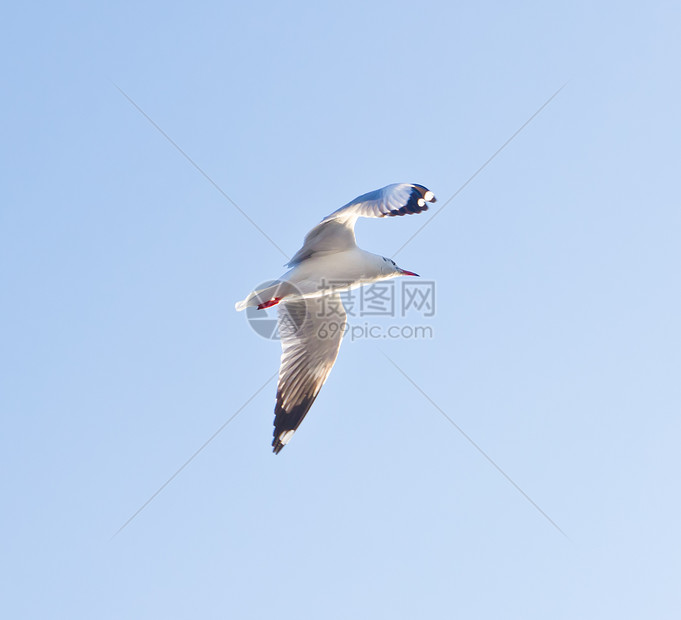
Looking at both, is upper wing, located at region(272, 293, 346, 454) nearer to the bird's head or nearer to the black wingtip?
the bird's head

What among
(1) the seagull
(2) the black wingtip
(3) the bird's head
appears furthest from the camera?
(3) the bird's head

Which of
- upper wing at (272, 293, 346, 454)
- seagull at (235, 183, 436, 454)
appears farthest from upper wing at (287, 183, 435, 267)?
upper wing at (272, 293, 346, 454)

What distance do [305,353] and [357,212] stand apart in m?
1.98

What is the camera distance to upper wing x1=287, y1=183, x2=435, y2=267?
5.26 metres

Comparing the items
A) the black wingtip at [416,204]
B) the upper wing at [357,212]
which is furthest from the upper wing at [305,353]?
the black wingtip at [416,204]

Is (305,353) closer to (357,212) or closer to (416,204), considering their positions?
(357,212)

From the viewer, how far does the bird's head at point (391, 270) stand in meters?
6.46

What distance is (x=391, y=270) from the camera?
650cm

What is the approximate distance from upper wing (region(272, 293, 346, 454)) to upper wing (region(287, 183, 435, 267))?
666 millimetres

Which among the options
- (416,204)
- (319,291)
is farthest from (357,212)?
(319,291)

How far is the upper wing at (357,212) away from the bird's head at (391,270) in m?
0.31

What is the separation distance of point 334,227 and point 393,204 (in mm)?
1007

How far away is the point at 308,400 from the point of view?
699cm

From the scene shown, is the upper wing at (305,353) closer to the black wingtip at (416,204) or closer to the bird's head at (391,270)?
the bird's head at (391,270)
